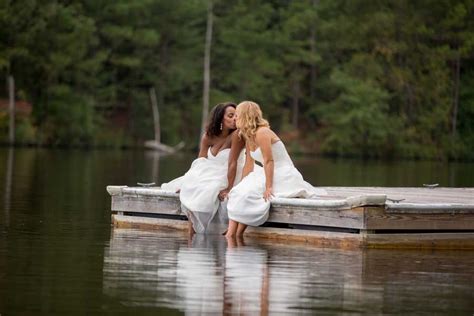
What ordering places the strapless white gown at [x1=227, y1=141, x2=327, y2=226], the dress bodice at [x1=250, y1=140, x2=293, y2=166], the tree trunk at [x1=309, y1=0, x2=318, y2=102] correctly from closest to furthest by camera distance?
the strapless white gown at [x1=227, y1=141, x2=327, y2=226] < the dress bodice at [x1=250, y1=140, x2=293, y2=166] < the tree trunk at [x1=309, y1=0, x2=318, y2=102]

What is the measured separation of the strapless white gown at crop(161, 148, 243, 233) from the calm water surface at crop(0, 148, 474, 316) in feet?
1.16

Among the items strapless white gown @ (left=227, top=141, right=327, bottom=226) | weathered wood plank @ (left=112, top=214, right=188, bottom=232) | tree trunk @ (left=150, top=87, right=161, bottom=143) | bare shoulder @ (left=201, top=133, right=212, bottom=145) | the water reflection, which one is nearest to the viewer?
the water reflection

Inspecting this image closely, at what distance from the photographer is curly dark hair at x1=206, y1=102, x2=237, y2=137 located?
15422mm

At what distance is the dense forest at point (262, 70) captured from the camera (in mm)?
61219

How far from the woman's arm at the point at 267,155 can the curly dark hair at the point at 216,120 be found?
745 mm

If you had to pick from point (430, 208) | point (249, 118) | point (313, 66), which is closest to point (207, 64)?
point (313, 66)

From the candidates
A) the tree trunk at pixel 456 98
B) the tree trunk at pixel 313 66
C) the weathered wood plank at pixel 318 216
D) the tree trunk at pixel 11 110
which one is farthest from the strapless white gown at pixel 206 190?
the tree trunk at pixel 313 66

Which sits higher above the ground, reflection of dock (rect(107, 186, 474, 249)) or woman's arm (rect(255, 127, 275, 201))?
woman's arm (rect(255, 127, 275, 201))

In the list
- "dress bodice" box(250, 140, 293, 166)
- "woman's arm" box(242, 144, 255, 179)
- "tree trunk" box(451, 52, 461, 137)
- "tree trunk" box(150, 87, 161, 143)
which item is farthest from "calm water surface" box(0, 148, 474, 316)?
"tree trunk" box(451, 52, 461, 137)

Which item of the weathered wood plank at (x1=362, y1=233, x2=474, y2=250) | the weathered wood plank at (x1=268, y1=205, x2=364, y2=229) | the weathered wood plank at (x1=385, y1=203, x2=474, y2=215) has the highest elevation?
the weathered wood plank at (x1=385, y1=203, x2=474, y2=215)

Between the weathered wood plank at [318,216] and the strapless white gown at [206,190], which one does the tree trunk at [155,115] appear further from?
the weathered wood plank at [318,216]

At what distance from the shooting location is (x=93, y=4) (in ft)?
210

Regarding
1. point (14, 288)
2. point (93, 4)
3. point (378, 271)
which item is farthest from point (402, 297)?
point (93, 4)

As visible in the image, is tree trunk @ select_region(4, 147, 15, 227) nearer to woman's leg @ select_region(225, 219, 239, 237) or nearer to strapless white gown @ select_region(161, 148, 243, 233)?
strapless white gown @ select_region(161, 148, 243, 233)
